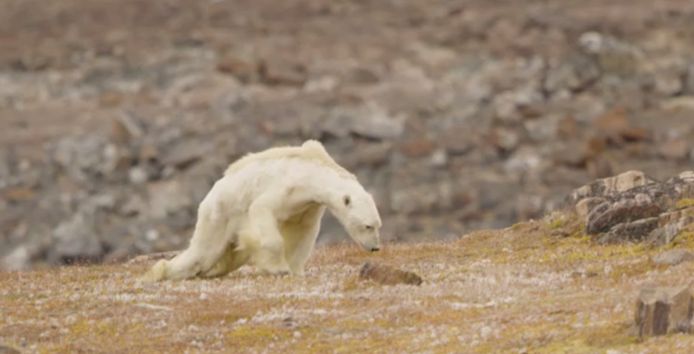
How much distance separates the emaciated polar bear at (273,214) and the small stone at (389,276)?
10.4 feet

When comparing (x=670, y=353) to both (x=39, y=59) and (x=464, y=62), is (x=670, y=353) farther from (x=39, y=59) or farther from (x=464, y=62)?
(x=39, y=59)

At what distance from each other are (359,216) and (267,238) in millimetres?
1672

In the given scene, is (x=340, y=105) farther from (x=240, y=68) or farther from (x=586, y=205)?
(x=586, y=205)

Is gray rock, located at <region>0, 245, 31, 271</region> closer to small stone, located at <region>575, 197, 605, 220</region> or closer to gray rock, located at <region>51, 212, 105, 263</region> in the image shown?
gray rock, located at <region>51, 212, 105, 263</region>

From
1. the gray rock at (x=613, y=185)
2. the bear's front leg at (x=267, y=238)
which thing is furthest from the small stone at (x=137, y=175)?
the bear's front leg at (x=267, y=238)

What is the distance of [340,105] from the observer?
365ft

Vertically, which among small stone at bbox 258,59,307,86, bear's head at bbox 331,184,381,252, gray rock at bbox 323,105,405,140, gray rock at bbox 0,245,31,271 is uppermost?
small stone at bbox 258,59,307,86

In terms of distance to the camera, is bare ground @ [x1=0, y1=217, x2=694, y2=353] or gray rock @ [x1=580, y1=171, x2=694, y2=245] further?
gray rock @ [x1=580, y1=171, x2=694, y2=245]

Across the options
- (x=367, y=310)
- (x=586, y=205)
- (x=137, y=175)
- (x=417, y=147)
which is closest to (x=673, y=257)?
(x=367, y=310)

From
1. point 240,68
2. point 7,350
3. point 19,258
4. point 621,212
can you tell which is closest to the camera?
point 7,350

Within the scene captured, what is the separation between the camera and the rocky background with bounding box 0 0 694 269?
322ft

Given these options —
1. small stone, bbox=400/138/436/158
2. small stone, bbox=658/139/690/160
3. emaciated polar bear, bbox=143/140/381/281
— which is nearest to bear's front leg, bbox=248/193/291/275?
emaciated polar bear, bbox=143/140/381/281

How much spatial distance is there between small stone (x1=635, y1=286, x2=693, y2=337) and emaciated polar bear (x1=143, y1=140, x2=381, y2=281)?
446 inches

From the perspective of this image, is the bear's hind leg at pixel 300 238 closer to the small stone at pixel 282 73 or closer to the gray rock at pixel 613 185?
the gray rock at pixel 613 185
